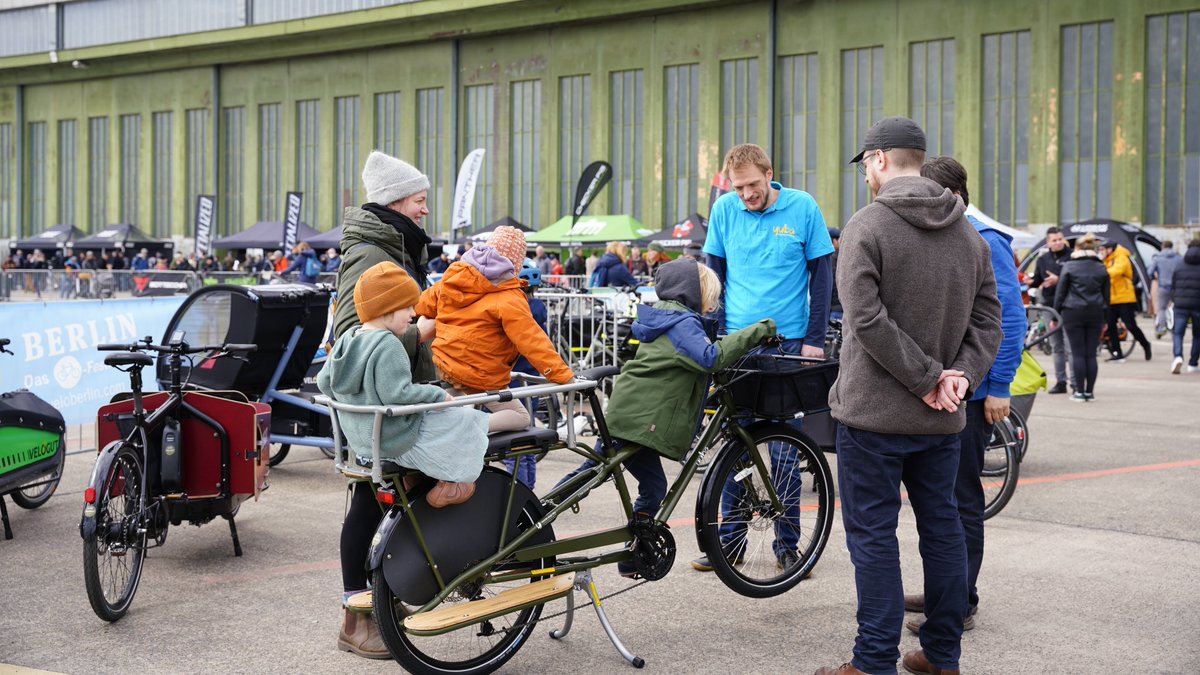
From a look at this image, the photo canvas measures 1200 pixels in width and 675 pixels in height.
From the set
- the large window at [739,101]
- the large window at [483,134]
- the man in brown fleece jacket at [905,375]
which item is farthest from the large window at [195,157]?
the man in brown fleece jacket at [905,375]

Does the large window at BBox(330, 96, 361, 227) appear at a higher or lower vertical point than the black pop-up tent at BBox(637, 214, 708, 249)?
higher

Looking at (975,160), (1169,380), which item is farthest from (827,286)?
(975,160)

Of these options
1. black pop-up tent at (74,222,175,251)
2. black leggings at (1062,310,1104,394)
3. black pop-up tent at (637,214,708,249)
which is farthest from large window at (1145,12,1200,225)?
black pop-up tent at (74,222,175,251)

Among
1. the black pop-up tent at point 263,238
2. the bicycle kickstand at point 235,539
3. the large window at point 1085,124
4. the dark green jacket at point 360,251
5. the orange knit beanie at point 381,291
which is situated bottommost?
the bicycle kickstand at point 235,539

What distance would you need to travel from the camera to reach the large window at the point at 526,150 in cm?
4819

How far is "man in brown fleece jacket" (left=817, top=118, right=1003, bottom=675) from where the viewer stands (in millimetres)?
4219

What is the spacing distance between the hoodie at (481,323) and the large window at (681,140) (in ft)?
130

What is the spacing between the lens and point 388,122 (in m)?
51.6

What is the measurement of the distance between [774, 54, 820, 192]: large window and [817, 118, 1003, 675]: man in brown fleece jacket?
38703 mm

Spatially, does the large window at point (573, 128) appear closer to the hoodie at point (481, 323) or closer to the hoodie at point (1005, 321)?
the hoodie at point (481, 323)

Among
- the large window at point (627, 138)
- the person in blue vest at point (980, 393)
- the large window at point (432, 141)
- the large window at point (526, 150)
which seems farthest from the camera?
the large window at point (432, 141)

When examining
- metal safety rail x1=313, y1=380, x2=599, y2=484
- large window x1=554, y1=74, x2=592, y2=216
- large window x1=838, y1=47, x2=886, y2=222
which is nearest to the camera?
metal safety rail x1=313, y1=380, x2=599, y2=484

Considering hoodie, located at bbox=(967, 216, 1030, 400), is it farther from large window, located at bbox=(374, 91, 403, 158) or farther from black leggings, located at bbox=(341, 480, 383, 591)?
large window, located at bbox=(374, 91, 403, 158)

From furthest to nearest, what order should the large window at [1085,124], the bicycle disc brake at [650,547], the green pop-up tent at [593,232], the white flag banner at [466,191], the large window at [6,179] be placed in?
the large window at [6,179], the large window at [1085,124], the green pop-up tent at [593,232], the white flag banner at [466,191], the bicycle disc brake at [650,547]
